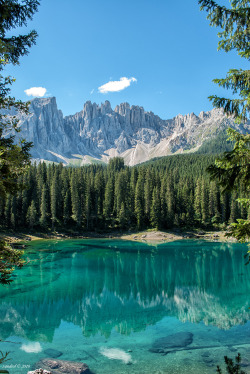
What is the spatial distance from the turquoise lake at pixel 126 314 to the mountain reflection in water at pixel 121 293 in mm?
89

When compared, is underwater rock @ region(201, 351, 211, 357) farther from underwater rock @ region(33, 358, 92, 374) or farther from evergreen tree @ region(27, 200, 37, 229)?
evergreen tree @ region(27, 200, 37, 229)

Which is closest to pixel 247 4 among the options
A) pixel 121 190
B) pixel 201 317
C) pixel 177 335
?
pixel 177 335

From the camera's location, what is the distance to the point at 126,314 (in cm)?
2366

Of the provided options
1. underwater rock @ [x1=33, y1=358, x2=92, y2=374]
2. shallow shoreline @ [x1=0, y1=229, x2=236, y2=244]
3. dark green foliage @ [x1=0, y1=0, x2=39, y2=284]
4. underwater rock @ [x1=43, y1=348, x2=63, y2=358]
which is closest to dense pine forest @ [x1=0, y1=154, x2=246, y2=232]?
shallow shoreline @ [x1=0, y1=229, x2=236, y2=244]

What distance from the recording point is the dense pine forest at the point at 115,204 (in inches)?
3211

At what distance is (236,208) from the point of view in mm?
83750

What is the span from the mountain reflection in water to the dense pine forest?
1253 inches

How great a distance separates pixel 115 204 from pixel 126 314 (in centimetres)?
6738

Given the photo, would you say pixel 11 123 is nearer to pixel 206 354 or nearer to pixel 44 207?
pixel 206 354

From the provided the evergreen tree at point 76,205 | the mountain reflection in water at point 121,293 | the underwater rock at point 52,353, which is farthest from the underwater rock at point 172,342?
the evergreen tree at point 76,205

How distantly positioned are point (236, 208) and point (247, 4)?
268 ft


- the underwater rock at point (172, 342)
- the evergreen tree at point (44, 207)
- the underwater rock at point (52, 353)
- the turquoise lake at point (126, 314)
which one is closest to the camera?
the turquoise lake at point (126, 314)

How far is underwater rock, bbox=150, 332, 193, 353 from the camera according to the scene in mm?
17172

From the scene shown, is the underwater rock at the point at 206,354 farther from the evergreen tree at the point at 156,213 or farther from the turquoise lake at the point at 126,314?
the evergreen tree at the point at 156,213
